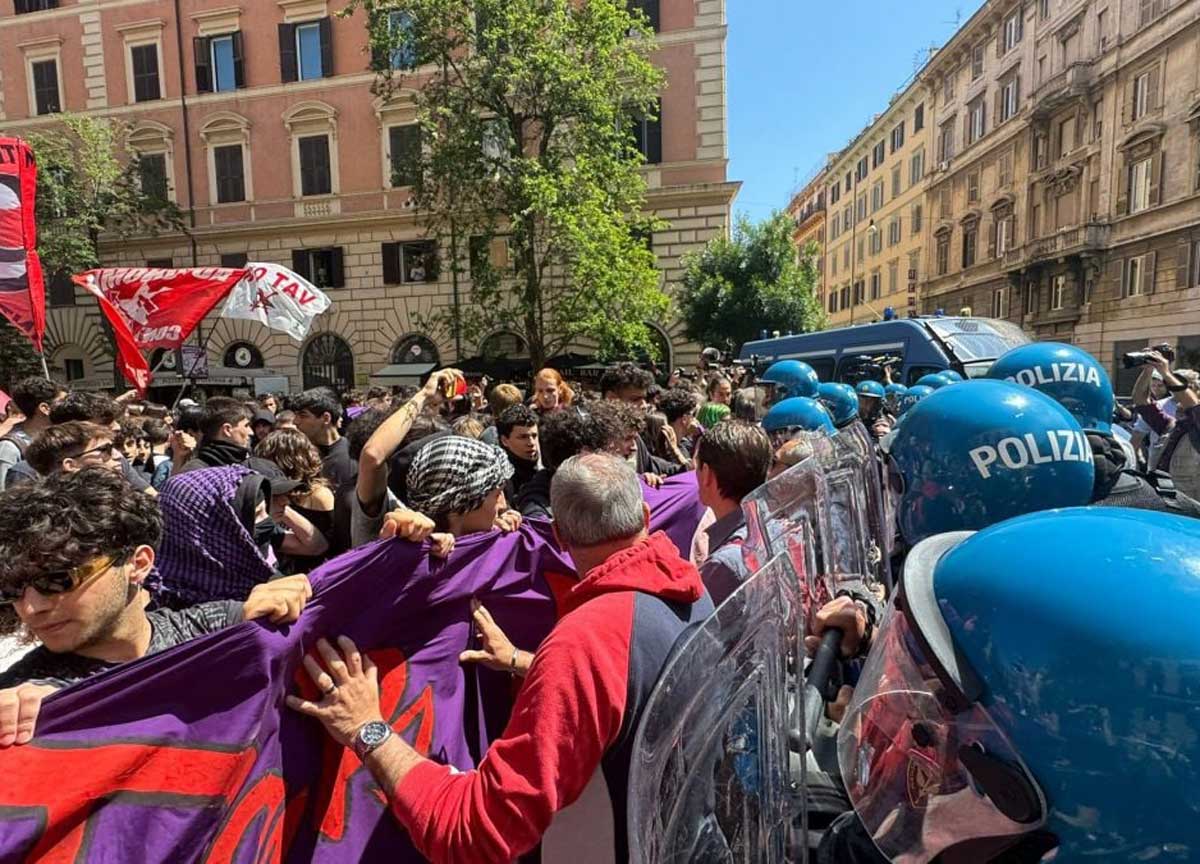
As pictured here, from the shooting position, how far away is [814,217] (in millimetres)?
65438

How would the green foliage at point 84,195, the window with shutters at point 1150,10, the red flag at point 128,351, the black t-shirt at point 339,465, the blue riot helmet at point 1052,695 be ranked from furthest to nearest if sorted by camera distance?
the window with shutters at point 1150,10 → the green foliage at point 84,195 → the red flag at point 128,351 → the black t-shirt at point 339,465 → the blue riot helmet at point 1052,695

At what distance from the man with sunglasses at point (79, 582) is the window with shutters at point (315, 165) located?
24.4m

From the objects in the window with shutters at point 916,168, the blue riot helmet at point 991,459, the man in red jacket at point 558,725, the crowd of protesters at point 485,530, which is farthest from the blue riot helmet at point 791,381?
the window with shutters at point 916,168

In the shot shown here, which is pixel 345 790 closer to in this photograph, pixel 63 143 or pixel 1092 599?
pixel 1092 599

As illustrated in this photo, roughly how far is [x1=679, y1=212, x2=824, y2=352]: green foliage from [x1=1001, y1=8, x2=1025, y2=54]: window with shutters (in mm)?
22420

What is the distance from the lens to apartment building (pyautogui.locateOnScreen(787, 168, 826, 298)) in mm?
64125

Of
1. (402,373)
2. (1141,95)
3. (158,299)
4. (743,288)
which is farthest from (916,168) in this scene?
(158,299)

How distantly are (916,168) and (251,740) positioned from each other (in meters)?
50.9

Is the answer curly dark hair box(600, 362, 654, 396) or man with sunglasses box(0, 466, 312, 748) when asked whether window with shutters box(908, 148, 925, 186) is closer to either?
curly dark hair box(600, 362, 654, 396)

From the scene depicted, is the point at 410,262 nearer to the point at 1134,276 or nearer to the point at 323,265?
the point at 323,265

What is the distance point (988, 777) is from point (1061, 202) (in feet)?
123

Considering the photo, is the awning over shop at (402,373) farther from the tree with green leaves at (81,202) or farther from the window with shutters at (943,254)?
the window with shutters at (943,254)

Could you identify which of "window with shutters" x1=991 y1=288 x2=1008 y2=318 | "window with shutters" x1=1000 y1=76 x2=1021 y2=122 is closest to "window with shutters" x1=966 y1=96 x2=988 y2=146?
"window with shutters" x1=1000 y1=76 x2=1021 y2=122

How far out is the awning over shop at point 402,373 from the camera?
840 inches
